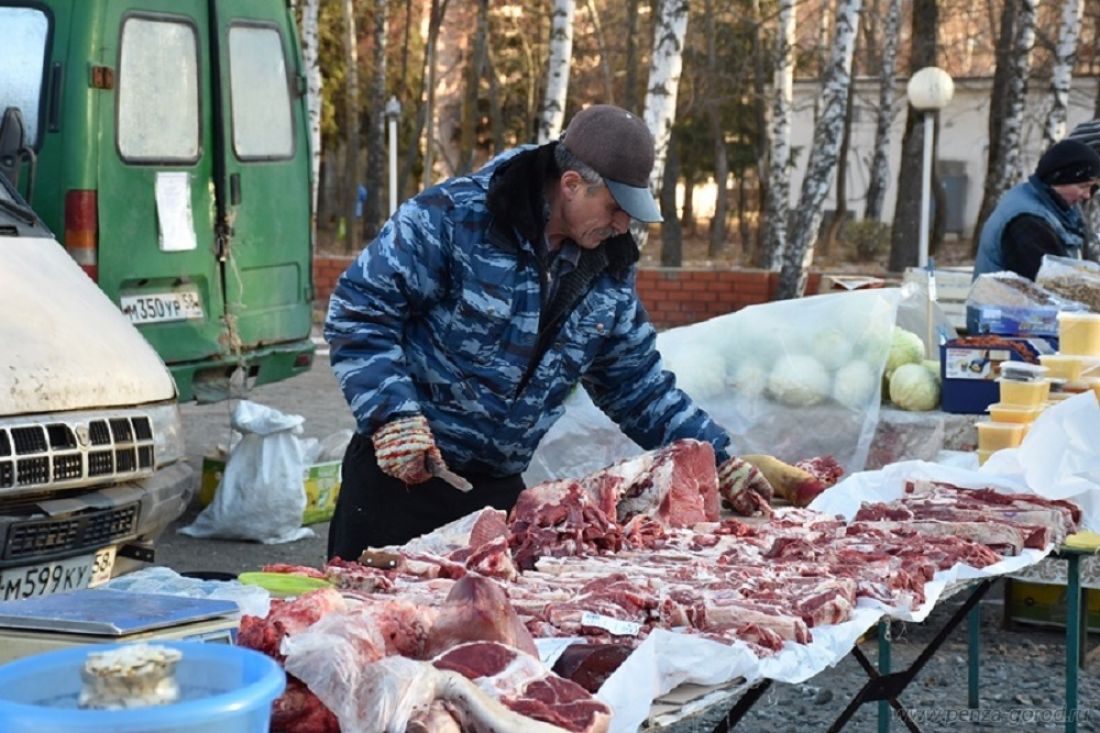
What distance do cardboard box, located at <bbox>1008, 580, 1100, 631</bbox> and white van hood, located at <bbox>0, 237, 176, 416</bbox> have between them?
155 inches

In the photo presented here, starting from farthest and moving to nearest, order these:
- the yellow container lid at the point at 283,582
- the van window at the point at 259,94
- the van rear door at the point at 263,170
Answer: the van window at the point at 259,94
the van rear door at the point at 263,170
the yellow container lid at the point at 283,582

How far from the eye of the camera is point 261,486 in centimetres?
921

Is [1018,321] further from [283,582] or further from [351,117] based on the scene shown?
[351,117]

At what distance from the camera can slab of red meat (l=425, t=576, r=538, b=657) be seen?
304cm

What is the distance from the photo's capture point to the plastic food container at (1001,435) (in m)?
6.17

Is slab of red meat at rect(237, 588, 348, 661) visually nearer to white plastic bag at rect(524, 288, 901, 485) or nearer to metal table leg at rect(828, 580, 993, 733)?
metal table leg at rect(828, 580, 993, 733)

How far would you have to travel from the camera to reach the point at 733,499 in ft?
17.1

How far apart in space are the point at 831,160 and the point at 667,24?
184 inches

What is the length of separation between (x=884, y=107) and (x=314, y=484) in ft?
72.5

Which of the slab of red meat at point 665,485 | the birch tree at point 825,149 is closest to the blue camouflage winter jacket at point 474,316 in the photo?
the slab of red meat at point 665,485

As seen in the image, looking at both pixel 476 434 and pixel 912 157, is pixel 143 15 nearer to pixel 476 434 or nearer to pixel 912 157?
pixel 476 434

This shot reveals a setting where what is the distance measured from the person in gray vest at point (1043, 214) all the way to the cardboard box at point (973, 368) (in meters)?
1.38

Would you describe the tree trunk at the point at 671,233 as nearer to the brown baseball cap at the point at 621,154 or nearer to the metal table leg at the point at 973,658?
the metal table leg at the point at 973,658

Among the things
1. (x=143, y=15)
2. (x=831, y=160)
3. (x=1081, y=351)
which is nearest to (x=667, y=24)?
(x=831, y=160)
